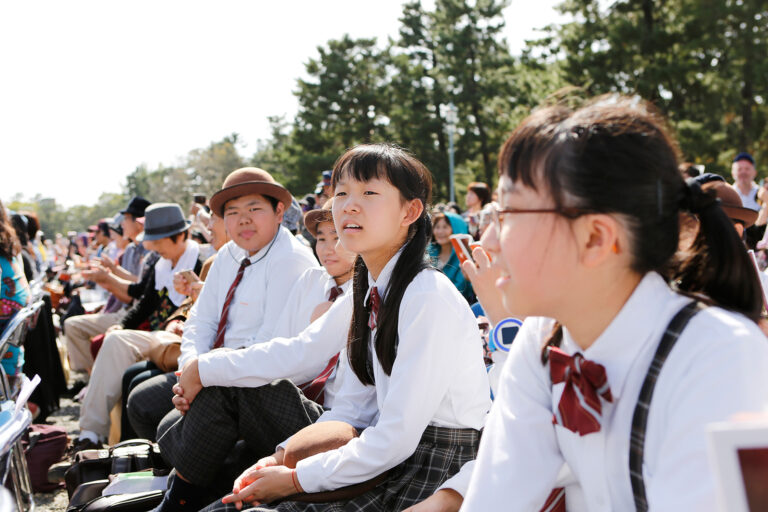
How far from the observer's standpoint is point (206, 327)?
4047mm

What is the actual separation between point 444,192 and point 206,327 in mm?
31039

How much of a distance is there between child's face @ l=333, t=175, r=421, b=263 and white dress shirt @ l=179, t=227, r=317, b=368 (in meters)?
1.55

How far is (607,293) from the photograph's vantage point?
1361 millimetres

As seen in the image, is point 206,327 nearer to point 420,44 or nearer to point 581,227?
point 581,227

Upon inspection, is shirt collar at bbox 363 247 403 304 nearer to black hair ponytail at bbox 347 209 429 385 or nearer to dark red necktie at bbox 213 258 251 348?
black hair ponytail at bbox 347 209 429 385

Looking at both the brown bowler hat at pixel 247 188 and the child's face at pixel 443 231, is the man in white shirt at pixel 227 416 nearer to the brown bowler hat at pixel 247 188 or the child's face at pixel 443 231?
the brown bowler hat at pixel 247 188

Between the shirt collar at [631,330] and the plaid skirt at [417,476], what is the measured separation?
38.4 inches

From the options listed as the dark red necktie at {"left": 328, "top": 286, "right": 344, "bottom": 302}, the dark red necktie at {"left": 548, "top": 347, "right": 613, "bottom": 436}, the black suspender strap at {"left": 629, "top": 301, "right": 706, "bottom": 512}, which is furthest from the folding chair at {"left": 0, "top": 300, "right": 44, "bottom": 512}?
the black suspender strap at {"left": 629, "top": 301, "right": 706, "bottom": 512}

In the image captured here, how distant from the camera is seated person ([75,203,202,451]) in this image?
16.5ft

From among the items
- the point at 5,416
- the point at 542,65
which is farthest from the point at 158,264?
the point at 542,65

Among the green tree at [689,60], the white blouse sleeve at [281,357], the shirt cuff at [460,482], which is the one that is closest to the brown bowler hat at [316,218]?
the white blouse sleeve at [281,357]

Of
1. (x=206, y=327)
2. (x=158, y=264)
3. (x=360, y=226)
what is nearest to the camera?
(x=360, y=226)

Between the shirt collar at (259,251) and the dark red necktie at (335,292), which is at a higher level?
the shirt collar at (259,251)

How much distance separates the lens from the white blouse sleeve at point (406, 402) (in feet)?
6.67
